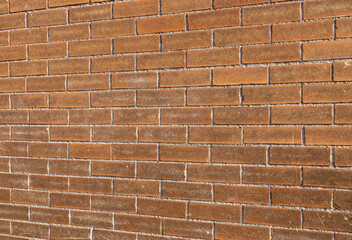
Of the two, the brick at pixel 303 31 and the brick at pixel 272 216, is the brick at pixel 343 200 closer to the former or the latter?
the brick at pixel 272 216

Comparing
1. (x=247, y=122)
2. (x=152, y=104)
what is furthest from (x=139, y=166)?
(x=247, y=122)

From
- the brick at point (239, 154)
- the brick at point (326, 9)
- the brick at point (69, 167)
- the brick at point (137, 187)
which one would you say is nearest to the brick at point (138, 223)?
the brick at point (137, 187)

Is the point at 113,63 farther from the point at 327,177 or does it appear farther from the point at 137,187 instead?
the point at 327,177

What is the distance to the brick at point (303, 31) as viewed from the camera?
1.56 metres

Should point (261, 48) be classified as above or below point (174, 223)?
above

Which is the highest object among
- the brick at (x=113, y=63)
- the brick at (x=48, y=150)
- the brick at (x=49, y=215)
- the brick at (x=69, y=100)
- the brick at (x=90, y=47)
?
the brick at (x=90, y=47)

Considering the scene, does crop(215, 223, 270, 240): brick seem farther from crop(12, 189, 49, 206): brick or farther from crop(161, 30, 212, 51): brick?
crop(12, 189, 49, 206): brick

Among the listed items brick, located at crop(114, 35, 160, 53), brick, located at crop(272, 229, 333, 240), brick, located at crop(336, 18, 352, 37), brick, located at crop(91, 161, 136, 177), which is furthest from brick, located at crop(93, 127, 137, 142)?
brick, located at crop(336, 18, 352, 37)

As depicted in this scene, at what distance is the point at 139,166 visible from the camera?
6.08 feet

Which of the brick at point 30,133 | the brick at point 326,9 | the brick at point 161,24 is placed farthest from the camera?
the brick at point 30,133

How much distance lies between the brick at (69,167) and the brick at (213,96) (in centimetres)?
A: 74

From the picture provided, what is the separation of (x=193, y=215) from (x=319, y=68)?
978 millimetres

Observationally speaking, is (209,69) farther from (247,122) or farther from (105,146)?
(105,146)

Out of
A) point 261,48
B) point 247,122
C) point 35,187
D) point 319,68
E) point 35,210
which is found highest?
point 261,48
